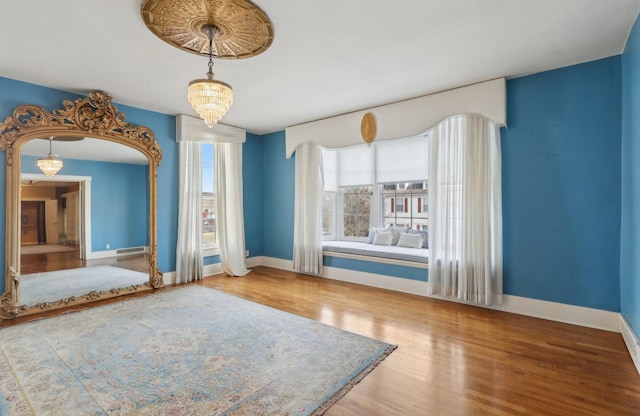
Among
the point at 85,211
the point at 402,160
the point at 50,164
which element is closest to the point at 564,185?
the point at 402,160

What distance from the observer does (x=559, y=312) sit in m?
3.23

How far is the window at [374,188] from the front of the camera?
194 inches

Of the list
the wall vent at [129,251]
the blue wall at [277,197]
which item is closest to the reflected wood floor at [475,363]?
the wall vent at [129,251]

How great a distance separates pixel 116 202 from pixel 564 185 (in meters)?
5.54

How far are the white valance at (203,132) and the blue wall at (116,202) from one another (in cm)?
80

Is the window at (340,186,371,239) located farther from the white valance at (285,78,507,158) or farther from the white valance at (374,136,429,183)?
the white valance at (285,78,507,158)

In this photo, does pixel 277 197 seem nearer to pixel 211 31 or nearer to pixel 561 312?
pixel 211 31

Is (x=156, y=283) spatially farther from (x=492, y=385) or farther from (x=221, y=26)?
(x=492, y=385)

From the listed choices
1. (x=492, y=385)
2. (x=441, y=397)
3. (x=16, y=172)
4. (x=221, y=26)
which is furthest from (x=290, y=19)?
(x=16, y=172)

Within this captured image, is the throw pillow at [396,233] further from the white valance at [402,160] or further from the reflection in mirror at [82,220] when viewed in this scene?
the reflection in mirror at [82,220]

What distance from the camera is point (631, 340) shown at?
250 cm

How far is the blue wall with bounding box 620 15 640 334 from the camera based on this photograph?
2.38 meters

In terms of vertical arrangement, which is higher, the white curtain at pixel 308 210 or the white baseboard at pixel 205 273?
the white curtain at pixel 308 210

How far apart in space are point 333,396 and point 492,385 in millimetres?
1092
